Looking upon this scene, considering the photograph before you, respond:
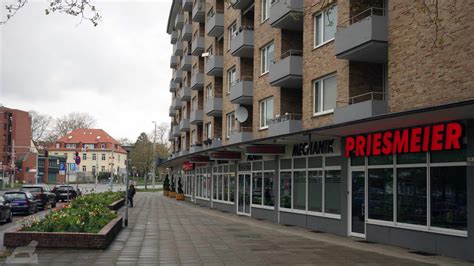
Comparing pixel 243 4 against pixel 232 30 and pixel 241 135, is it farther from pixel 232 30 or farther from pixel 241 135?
pixel 241 135

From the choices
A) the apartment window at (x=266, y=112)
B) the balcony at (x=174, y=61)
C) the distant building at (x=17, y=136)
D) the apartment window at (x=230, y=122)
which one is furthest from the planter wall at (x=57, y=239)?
the distant building at (x=17, y=136)

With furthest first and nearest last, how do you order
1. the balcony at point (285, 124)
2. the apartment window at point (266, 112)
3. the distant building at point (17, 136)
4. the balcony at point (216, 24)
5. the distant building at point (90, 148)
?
1. the distant building at point (90, 148)
2. the distant building at point (17, 136)
3. the balcony at point (216, 24)
4. the apartment window at point (266, 112)
5. the balcony at point (285, 124)

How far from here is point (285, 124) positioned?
944 inches

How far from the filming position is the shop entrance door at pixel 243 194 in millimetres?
30094

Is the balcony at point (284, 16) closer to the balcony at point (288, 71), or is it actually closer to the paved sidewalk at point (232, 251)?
the balcony at point (288, 71)

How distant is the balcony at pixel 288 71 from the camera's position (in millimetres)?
23609

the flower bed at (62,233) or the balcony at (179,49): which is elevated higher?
the balcony at (179,49)

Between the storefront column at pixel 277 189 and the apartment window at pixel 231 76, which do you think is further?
the apartment window at pixel 231 76

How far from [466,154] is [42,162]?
11286cm

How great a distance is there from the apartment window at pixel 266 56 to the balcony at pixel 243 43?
59.2 inches

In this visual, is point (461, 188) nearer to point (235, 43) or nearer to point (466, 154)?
point (466, 154)

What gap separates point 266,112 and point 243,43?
14.7ft

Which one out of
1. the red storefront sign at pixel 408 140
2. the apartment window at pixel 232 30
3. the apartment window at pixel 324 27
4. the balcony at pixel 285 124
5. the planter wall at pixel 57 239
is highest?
the apartment window at pixel 232 30

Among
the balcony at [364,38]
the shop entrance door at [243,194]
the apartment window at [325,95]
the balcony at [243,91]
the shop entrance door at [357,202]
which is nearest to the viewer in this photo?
the balcony at [364,38]
